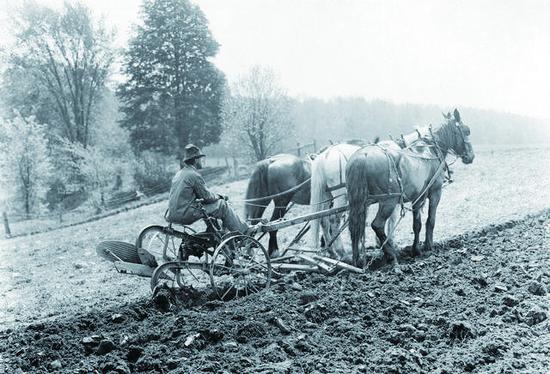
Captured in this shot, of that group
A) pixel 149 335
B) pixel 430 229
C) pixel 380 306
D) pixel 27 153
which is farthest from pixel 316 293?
pixel 27 153

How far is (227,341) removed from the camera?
470 cm

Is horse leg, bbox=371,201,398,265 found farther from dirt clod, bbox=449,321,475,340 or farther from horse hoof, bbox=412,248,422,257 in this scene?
dirt clod, bbox=449,321,475,340

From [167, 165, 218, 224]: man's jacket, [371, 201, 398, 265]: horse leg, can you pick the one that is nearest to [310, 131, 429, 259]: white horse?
[371, 201, 398, 265]: horse leg

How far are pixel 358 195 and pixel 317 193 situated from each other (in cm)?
119

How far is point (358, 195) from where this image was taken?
24.2ft

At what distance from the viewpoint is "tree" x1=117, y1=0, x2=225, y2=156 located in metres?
17.5

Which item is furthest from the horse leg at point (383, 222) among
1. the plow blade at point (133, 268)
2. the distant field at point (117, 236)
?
the plow blade at point (133, 268)

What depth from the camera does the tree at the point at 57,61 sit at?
18.8 meters

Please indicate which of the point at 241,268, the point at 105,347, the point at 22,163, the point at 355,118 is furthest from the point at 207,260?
the point at 355,118

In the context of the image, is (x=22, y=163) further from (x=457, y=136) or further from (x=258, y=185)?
(x=457, y=136)

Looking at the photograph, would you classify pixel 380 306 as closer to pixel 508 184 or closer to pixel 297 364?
pixel 297 364

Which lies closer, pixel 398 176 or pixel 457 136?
pixel 398 176

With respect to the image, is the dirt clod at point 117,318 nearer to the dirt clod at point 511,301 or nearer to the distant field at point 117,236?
the distant field at point 117,236

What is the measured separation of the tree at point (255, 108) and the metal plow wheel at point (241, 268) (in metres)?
18.4
